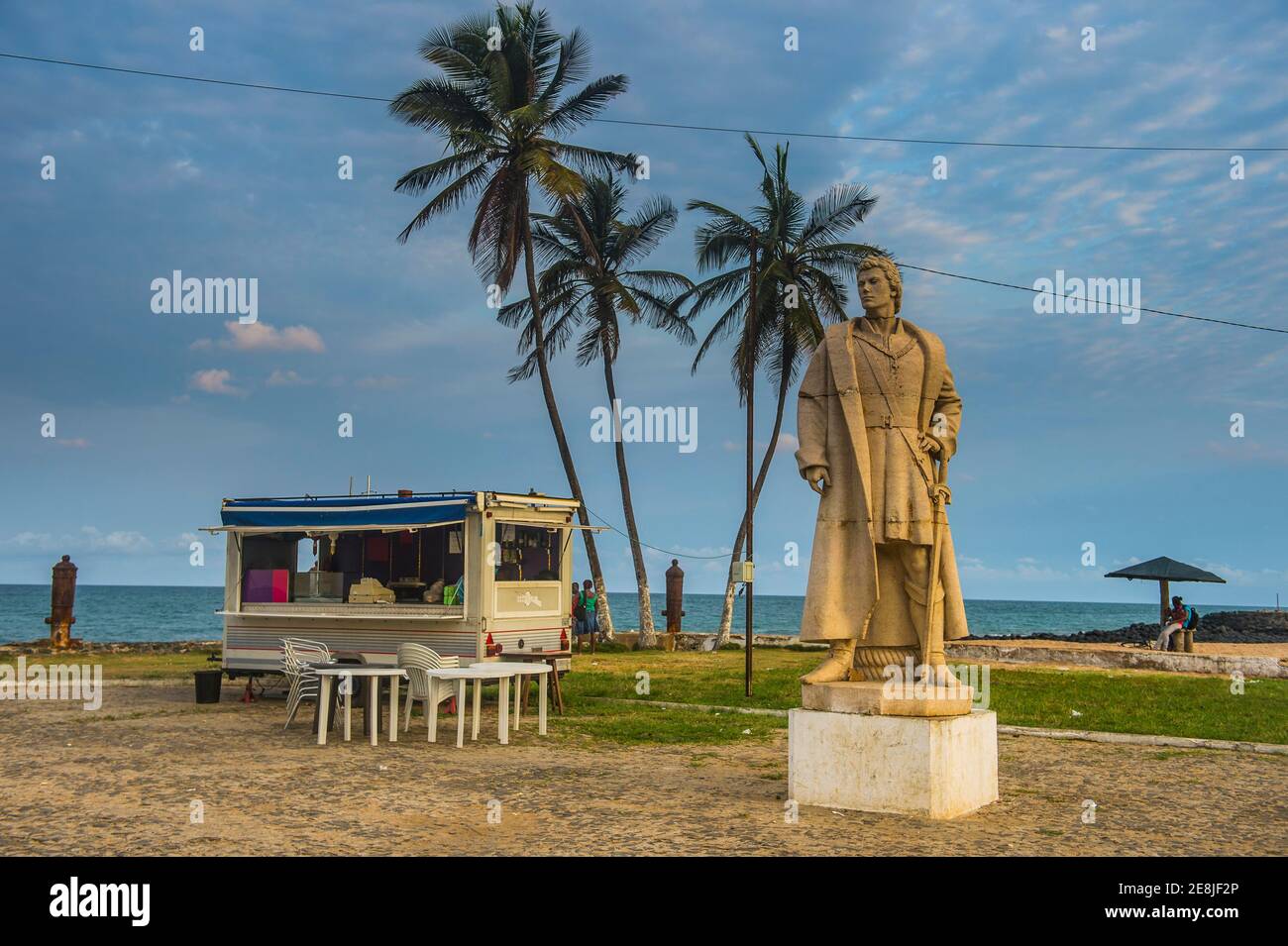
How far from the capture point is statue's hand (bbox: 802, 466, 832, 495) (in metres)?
7.40

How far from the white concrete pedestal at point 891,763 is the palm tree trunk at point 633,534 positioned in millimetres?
19600

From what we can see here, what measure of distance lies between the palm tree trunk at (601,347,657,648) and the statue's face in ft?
62.5

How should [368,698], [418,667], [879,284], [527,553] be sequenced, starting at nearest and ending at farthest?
1. [879,284]
2. [368,698]
3. [418,667]
4. [527,553]

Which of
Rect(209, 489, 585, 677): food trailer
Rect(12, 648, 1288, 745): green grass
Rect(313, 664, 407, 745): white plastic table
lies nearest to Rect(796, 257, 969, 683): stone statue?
Rect(12, 648, 1288, 745): green grass

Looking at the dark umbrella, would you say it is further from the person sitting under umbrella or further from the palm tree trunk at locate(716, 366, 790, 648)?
the palm tree trunk at locate(716, 366, 790, 648)

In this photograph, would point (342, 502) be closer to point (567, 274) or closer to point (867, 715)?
point (867, 715)

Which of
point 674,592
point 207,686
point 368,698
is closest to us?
point 368,698

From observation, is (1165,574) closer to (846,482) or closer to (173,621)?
(846,482)

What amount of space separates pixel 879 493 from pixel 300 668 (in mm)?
6587

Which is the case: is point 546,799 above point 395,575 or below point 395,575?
below

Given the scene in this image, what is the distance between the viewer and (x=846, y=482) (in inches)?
289

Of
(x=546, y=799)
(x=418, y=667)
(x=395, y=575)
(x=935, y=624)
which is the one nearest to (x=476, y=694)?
(x=418, y=667)

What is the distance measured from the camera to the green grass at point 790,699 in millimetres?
11125
